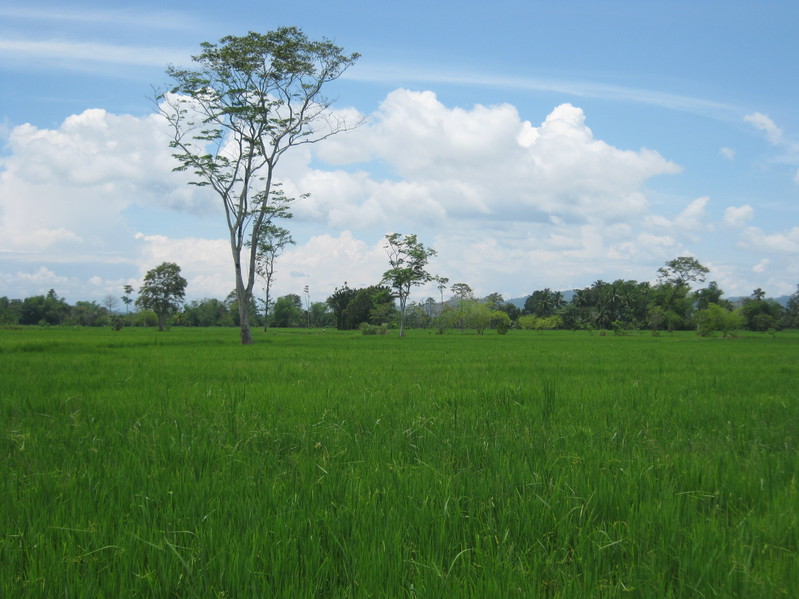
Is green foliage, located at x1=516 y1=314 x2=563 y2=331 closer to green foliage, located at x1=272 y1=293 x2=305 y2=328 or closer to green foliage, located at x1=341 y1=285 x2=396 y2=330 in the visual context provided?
green foliage, located at x1=341 y1=285 x2=396 y2=330

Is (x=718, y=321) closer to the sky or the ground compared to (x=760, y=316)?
closer to the ground

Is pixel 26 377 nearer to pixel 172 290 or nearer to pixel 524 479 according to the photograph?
pixel 524 479

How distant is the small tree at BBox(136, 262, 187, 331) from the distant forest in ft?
5.39

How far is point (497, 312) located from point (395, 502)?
66.8 m

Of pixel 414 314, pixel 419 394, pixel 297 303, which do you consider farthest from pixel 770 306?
pixel 297 303

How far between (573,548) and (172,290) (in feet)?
200

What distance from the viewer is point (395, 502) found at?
108 inches

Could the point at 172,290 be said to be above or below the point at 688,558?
above

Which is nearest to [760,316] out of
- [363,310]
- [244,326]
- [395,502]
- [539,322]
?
[539,322]

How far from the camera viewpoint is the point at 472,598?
1896mm

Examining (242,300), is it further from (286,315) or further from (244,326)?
(286,315)

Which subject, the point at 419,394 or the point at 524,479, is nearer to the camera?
the point at 524,479

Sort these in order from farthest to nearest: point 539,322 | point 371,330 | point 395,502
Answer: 1. point 539,322
2. point 371,330
3. point 395,502

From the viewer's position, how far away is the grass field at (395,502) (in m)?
2.08
